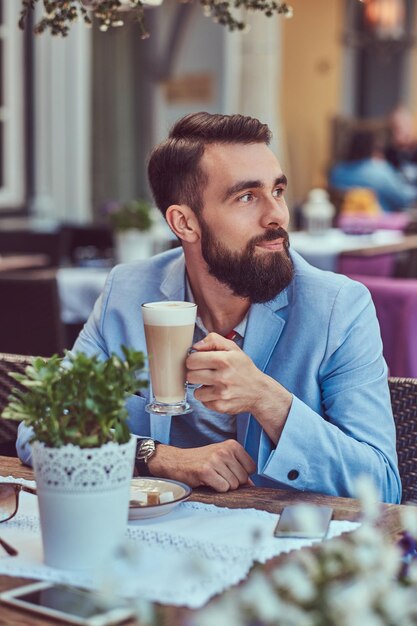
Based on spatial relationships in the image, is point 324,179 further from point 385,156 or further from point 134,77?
point 134,77

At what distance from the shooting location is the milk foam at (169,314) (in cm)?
167

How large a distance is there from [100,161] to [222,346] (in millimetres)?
6760

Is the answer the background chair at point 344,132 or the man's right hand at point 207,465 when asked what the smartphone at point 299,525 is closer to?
the man's right hand at point 207,465

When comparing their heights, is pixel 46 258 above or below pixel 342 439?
below

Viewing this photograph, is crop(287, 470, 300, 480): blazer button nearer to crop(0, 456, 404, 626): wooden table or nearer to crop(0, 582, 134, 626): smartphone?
crop(0, 456, 404, 626): wooden table

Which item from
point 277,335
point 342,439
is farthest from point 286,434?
point 277,335

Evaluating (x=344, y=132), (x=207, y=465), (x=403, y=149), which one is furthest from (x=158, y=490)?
(x=344, y=132)

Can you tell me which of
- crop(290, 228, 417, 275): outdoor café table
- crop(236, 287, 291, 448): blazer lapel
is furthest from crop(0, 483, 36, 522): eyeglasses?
crop(290, 228, 417, 275): outdoor café table

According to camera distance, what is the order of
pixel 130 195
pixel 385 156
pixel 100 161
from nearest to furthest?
pixel 100 161
pixel 130 195
pixel 385 156

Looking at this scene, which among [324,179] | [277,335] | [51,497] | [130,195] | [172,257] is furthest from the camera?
[324,179]

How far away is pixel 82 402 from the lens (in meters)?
1.34

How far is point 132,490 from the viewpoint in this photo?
5.42ft

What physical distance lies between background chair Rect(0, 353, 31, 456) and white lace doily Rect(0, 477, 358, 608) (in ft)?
2.15

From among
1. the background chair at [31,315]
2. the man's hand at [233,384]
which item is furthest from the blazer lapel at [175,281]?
the background chair at [31,315]
